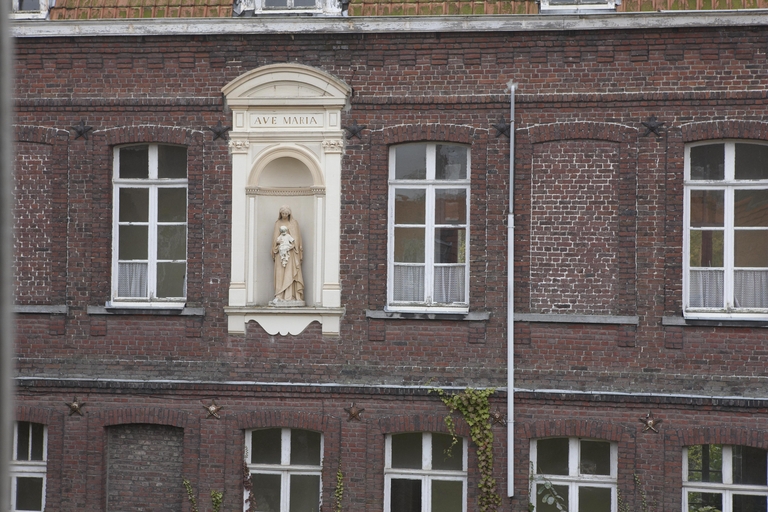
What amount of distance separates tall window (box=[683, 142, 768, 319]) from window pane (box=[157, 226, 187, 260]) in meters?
6.50

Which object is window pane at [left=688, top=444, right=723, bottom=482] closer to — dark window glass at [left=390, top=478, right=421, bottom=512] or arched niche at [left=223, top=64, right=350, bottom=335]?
dark window glass at [left=390, top=478, right=421, bottom=512]

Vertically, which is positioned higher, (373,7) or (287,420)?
(373,7)

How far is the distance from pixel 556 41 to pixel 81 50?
6.20 m

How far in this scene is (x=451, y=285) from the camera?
11.7 m

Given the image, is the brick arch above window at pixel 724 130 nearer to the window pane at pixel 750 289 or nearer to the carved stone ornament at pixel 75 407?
the window pane at pixel 750 289

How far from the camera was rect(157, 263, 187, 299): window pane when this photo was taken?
39.5 feet

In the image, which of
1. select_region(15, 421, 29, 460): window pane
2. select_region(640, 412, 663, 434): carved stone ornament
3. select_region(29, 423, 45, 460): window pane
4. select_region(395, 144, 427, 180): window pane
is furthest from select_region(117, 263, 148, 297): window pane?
select_region(640, 412, 663, 434): carved stone ornament

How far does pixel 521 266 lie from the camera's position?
1139 cm

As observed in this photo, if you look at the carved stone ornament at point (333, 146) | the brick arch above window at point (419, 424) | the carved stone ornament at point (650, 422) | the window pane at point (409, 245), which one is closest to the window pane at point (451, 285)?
the window pane at point (409, 245)

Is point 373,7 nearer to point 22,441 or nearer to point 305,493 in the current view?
point 305,493

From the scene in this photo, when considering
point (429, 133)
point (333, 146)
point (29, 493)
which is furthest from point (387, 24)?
point (29, 493)

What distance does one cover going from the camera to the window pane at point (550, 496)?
11258mm

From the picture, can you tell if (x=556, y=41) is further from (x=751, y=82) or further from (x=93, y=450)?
(x=93, y=450)

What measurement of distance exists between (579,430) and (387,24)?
18.3 feet
